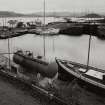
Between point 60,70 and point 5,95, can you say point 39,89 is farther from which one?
point 60,70

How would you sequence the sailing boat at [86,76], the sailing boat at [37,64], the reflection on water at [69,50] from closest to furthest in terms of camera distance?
the sailing boat at [86,76]
the sailing boat at [37,64]
the reflection on water at [69,50]

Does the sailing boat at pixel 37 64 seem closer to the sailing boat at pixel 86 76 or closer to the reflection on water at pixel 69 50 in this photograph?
the sailing boat at pixel 86 76

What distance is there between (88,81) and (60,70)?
3.31m

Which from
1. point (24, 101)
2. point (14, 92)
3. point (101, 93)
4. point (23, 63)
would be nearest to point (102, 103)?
point (101, 93)

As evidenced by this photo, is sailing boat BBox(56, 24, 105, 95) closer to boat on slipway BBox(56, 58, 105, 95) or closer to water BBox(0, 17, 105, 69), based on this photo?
boat on slipway BBox(56, 58, 105, 95)

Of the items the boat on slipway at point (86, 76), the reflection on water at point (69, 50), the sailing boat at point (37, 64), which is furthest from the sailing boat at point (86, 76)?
the reflection on water at point (69, 50)

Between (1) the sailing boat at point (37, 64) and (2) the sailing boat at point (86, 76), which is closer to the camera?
(2) the sailing boat at point (86, 76)

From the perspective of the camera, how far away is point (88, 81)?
11.5 meters

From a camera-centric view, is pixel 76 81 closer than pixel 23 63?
Yes

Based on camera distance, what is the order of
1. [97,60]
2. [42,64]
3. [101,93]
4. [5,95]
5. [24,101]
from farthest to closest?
[97,60] → [42,64] → [101,93] → [5,95] → [24,101]

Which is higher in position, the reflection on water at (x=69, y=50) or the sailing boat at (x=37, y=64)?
the sailing boat at (x=37, y=64)

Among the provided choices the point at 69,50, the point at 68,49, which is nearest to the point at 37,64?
the point at 69,50

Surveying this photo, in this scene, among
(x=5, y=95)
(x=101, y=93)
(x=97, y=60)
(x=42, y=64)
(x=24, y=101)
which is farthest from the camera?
(x=97, y=60)

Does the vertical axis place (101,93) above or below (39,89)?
below
